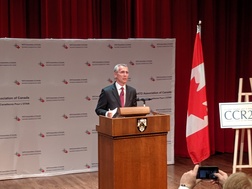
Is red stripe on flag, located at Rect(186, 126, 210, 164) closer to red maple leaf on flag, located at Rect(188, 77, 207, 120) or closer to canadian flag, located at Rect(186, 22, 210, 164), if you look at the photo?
canadian flag, located at Rect(186, 22, 210, 164)

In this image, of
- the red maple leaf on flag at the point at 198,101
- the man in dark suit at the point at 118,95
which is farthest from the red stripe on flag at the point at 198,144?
the man in dark suit at the point at 118,95

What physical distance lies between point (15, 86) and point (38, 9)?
151 cm

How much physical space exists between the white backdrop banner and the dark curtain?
82 centimetres

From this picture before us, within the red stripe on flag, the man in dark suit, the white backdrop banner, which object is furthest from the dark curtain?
the man in dark suit

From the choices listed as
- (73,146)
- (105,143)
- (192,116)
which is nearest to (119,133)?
(105,143)

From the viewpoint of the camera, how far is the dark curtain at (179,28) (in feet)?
23.2

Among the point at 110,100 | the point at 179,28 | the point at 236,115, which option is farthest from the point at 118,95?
the point at 179,28

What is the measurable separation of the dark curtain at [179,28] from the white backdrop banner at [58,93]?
2.68ft

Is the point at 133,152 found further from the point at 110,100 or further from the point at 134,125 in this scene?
the point at 110,100

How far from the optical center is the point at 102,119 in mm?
4562

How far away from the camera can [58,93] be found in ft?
21.1

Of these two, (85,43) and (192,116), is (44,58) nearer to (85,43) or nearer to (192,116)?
(85,43)

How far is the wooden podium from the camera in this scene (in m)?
4.35

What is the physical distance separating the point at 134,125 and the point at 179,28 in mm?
3874
